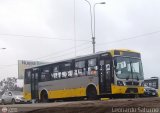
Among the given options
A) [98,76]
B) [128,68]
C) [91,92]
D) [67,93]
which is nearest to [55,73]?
[67,93]

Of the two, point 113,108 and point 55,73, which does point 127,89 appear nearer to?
point 55,73

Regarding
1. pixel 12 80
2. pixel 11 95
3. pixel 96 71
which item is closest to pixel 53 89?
pixel 96 71

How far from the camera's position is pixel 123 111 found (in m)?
8.11

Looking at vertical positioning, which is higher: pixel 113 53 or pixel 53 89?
pixel 113 53

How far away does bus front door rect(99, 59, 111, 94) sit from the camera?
26539 millimetres

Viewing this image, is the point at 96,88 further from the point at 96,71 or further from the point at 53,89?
the point at 53,89

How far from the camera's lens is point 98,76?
27.0 meters

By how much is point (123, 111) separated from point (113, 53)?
1854cm

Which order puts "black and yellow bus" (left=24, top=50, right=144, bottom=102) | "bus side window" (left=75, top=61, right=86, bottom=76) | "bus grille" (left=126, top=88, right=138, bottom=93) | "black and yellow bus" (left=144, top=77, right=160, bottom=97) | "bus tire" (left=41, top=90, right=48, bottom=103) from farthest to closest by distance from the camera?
"black and yellow bus" (left=144, top=77, right=160, bottom=97) < "bus tire" (left=41, top=90, right=48, bottom=103) < "bus side window" (left=75, top=61, right=86, bottom=76) < "bus grille" (left=126, top=88, right=138, bottom=93) < "black and yellow bus" (left=24, top=50, right=144, bottom=102)

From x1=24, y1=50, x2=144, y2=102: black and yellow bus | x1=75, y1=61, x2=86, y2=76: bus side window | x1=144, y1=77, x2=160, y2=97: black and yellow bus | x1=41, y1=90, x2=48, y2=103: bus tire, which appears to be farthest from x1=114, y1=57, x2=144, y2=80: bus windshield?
x1=144, y1=77, x2=160, y2=97: black and yellow bus

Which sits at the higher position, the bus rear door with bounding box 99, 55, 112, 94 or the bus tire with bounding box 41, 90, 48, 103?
the bus rear door with bounding box 99, 55, 112, 94

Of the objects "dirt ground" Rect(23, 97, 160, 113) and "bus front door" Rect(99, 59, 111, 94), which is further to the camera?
"bus front door" Rect(99, 59, 111, 94)

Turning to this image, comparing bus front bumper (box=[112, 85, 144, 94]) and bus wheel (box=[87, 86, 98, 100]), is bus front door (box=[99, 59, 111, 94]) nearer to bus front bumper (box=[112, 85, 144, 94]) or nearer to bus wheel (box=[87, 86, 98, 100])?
bus front bumper (box=[112, 85, 144, 94])

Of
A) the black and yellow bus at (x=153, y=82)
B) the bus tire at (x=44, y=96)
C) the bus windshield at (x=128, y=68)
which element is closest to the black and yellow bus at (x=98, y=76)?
the bus windshield at (x=128, y=68)
